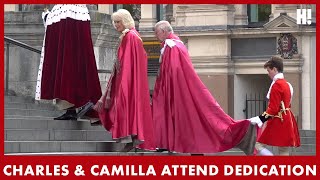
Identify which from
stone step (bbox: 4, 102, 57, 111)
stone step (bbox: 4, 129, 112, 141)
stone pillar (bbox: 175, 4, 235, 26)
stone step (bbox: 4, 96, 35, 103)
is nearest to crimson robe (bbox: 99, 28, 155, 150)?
stone step (bbox: 4, 129, 112, 141)

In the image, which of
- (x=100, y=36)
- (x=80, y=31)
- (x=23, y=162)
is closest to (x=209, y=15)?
(x=100, y=36)

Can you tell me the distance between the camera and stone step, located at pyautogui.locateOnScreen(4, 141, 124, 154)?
12281 millimetres

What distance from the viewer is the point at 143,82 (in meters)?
13.2

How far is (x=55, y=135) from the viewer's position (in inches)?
525

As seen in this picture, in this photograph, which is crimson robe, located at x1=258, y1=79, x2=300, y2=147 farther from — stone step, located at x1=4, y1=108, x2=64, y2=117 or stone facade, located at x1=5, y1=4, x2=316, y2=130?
stone facade, located at x1=5, y1=4, x2=316, y2=130

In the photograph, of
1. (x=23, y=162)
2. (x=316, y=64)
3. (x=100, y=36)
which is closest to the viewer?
(x=23, y=162)

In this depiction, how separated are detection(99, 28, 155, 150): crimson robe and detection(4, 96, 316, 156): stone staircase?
236 mm

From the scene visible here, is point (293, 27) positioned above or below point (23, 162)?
above

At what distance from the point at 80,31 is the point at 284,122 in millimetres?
2933

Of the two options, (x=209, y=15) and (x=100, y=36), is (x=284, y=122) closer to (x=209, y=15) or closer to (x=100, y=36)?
(x=100, y=36)

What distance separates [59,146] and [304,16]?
1921 centimetres

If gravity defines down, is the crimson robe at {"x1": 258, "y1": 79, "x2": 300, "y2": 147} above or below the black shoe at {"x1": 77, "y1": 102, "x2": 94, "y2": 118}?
below

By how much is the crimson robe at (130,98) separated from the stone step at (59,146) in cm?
23

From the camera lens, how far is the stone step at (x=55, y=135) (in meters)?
13.0
